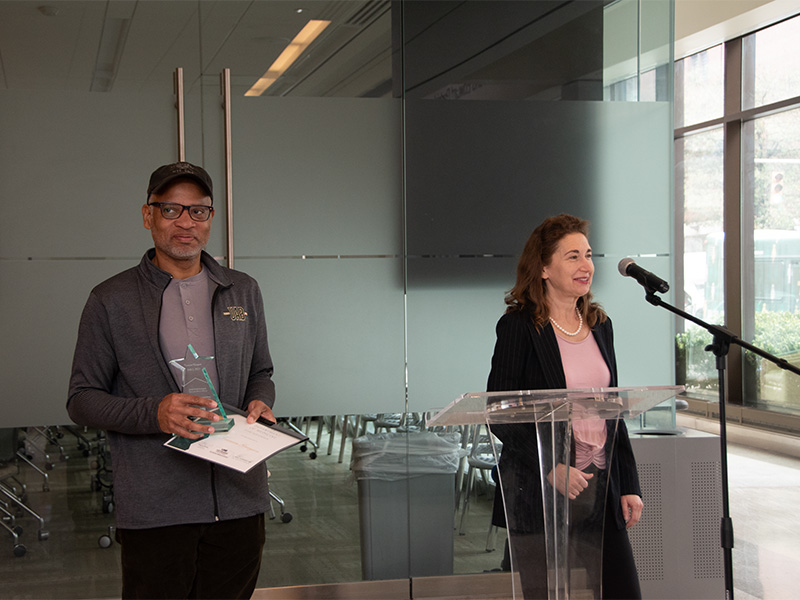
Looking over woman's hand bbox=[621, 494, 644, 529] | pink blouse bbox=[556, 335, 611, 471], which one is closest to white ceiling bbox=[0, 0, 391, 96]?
pink blouse bbox=[556, 335, 611, 471]

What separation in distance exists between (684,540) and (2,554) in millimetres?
3259

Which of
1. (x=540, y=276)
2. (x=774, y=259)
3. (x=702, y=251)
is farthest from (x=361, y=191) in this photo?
(x=702, y=251)

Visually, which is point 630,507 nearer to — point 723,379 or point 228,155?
point 723,379

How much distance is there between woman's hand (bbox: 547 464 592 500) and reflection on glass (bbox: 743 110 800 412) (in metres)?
8.05

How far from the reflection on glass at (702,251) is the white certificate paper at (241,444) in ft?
31.2

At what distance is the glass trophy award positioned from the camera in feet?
7.22

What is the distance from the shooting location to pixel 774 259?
9703 mm

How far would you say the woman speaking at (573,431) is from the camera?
2.12 m

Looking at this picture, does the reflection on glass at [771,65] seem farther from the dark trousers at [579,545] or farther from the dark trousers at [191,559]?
the dark trousers at [191,559]

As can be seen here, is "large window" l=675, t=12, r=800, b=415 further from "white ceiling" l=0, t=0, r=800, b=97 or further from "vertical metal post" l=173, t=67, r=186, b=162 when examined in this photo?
"vertical metal post" l=173, t=67, r=186, b=162

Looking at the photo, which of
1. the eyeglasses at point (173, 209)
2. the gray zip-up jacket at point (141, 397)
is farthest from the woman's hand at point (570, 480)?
the eyeglasses at point (173, 209)

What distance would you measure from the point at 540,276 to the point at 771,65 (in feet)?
26.3

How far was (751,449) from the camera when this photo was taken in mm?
9039

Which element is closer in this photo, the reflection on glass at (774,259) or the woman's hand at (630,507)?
the woman's hand at (630,507)
